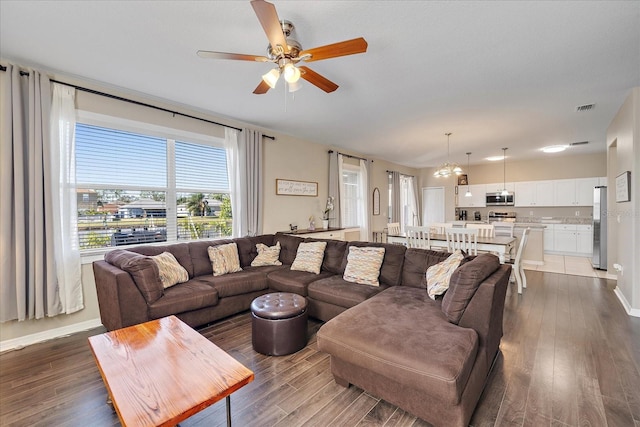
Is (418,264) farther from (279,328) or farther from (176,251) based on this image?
(176,251)

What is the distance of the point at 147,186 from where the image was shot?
11.6 feet

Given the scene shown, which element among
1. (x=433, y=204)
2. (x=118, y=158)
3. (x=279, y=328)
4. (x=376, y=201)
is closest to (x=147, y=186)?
(x=118, y=158)

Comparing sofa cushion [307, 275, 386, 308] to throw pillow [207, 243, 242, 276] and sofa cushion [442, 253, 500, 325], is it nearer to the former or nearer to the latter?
sofa cushion [442, 253, 500, 325]

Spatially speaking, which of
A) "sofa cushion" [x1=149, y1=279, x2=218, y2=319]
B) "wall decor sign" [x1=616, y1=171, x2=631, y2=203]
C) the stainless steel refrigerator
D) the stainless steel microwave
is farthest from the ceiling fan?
the stainless steel microwave

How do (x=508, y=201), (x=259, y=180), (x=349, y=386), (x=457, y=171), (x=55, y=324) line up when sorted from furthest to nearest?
(x=508, y=201), (x=457, y=171), (x=259, y=180), (x=55, y=324), (x=349, y=386)

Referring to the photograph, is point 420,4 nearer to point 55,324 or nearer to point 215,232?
point 215,232

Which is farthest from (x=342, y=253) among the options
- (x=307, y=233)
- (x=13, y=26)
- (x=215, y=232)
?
(x=13, y=26)

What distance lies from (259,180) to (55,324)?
2.92m

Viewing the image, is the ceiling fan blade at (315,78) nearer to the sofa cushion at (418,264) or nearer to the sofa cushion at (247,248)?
the sofa cushion at (418,264)

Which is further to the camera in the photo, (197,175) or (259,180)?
(259,180)

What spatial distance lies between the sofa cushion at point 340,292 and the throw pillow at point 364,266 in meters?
0.09

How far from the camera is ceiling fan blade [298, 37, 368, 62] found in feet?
5.75

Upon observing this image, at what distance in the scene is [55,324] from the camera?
2855 millimetres

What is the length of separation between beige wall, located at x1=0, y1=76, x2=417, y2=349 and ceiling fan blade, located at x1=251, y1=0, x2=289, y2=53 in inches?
95.7
